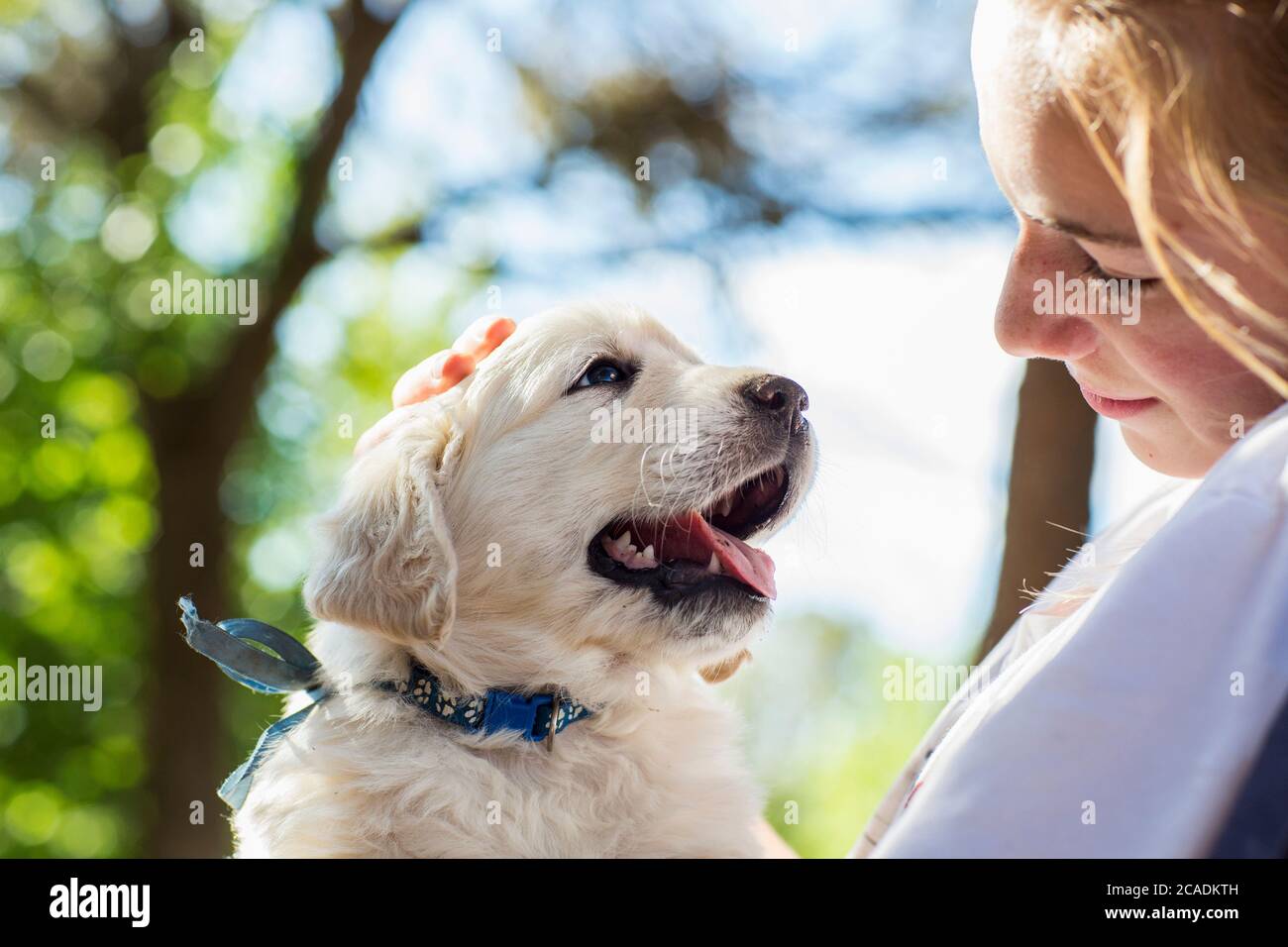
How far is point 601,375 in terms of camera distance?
2961 millimetres

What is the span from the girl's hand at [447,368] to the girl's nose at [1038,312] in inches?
56.2

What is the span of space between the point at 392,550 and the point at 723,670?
39.3 inches

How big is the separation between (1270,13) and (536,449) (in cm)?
183

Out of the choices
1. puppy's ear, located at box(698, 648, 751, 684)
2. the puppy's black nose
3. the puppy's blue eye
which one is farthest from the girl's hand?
puppy's ear, located at box(698, 648, 751, 684)

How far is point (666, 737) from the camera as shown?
270cm

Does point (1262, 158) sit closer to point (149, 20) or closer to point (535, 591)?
point (535, 591)

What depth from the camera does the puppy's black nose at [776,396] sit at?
2.83 meters

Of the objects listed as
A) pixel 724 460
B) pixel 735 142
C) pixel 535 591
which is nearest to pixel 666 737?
pixel 535 591

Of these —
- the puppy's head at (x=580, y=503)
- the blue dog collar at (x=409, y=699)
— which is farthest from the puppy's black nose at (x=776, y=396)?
the blue dog collar at (x=409, y=699)

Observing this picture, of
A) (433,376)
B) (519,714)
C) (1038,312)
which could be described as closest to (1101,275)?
(1038,312)

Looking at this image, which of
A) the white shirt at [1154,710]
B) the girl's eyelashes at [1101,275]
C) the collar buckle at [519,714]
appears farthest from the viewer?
the collar buckle at [519,714]

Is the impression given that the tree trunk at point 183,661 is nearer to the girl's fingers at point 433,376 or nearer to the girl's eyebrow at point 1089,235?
the girl's fingers at point 433,376

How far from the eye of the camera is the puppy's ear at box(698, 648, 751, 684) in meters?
2.96

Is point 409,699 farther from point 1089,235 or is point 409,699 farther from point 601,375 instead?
point 1089,235
